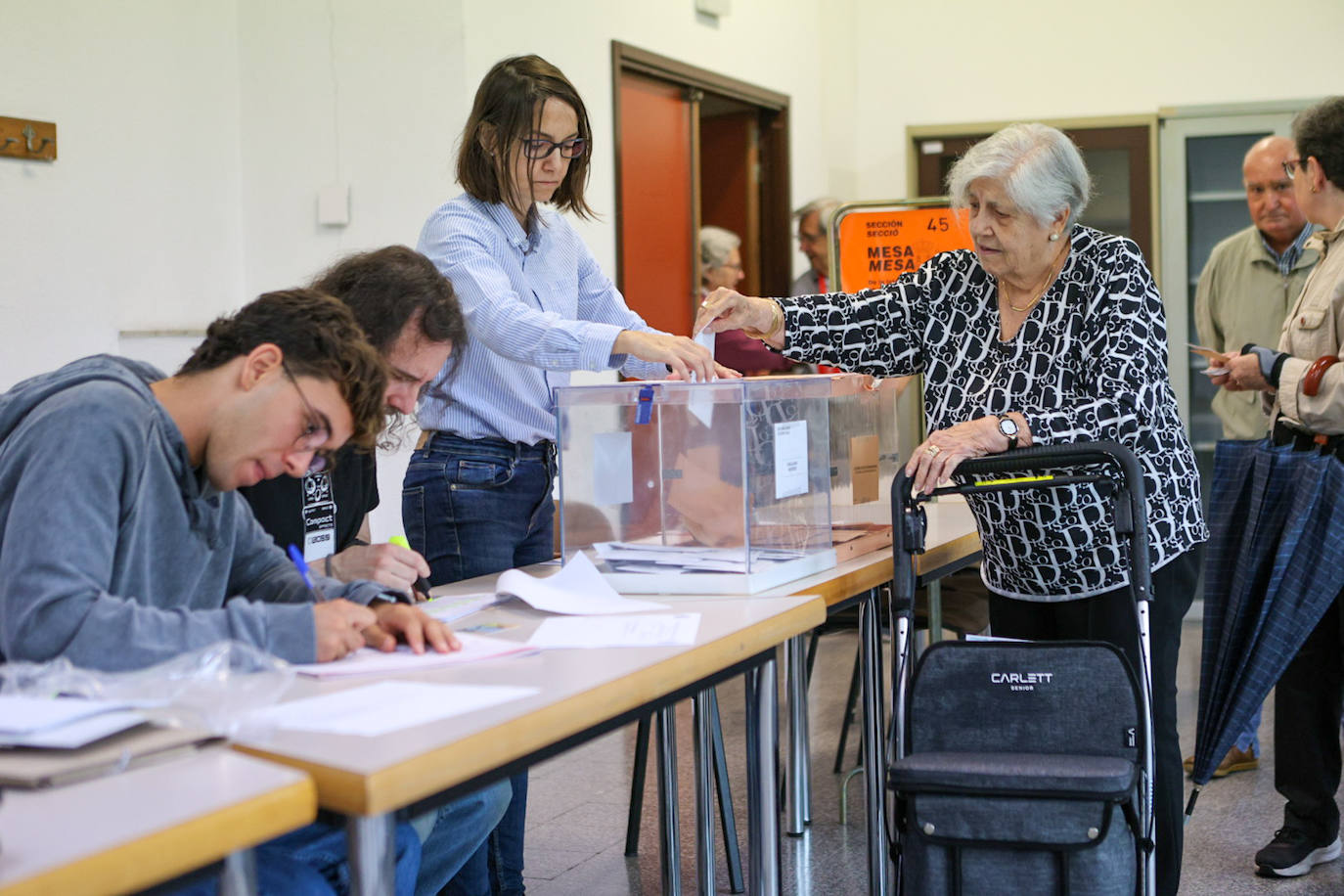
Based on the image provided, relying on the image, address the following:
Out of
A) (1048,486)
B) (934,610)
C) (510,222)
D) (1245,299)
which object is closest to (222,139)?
(510,222)

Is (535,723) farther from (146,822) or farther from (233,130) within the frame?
(233,130)

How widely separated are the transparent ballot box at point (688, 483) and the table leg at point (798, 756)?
2.54ft

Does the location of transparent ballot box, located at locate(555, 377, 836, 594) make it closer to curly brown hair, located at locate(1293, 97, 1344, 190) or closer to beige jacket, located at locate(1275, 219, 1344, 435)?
beige jacket, located at locate(1275, 219, 1344, 435)

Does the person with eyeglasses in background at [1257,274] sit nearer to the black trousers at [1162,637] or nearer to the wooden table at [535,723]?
the black trousers at [1162,637]

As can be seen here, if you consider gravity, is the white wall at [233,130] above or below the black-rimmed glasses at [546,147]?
above

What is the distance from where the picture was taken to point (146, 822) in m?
1.04

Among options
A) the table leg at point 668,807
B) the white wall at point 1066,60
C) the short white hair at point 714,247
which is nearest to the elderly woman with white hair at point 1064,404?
the table leg at point 668,807

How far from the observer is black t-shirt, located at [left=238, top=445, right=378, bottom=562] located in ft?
7.10

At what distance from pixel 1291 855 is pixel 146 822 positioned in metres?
2.65

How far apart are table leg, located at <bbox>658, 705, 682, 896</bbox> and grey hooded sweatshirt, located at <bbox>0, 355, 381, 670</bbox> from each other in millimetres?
1084

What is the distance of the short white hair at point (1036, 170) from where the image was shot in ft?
7.47

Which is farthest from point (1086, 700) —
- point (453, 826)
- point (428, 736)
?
point (428, 736)

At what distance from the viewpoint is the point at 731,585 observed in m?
2.11

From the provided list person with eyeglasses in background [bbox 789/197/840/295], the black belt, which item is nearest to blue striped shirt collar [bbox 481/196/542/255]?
the black belt
